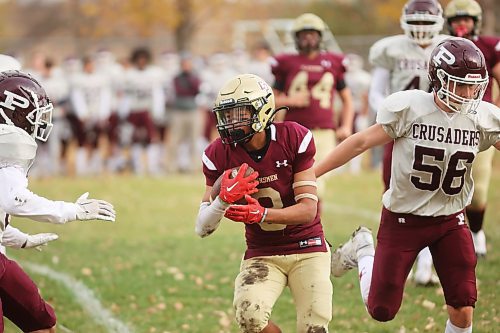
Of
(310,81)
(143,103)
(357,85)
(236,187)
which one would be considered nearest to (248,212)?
(236,187)

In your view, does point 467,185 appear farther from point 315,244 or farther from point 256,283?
point 256,283

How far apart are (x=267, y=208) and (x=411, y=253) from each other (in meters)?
0.87

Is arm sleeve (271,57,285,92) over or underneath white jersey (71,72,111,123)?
over

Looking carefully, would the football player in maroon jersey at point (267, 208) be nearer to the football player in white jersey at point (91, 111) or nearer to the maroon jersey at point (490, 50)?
the maroon jersey at point (490, 50)

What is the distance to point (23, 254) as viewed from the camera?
8773 mm

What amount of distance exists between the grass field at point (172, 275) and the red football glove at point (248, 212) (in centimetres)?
160

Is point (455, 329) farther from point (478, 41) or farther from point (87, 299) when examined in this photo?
point (87, 299)

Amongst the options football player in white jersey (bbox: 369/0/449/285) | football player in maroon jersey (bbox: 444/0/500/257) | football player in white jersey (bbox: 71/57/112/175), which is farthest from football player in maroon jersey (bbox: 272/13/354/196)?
football player in white jersey (bbox: 71/57/112/175)

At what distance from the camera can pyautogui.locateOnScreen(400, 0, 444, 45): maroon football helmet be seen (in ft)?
22.3

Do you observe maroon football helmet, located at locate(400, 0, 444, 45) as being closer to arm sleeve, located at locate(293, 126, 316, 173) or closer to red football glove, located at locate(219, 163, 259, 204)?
arm sleeve, located at locate(293, 126, 316, 173)

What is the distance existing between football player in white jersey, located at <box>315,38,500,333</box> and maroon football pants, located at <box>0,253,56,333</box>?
168 centimetres

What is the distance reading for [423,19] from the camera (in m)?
6.80

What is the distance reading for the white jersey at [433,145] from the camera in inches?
192

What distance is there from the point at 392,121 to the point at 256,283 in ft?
3.68
